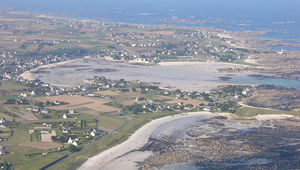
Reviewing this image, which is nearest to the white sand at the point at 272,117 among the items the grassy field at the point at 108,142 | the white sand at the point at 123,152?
the grassy field at the point at 108,142

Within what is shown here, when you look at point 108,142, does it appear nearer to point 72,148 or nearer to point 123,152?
point 123,152

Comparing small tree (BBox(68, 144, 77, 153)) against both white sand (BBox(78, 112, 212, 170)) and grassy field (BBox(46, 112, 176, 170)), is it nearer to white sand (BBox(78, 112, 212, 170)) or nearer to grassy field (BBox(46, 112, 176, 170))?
grassy field (BBox(46, 112, 176, 170))

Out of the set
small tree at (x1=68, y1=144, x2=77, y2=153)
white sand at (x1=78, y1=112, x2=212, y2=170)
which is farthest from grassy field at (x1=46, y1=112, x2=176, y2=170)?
small tree at (x1=68, y1=144, x2=77, y2=153)

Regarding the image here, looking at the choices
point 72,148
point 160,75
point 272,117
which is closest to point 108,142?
point 72,148

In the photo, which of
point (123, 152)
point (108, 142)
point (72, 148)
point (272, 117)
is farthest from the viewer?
point (272, 117)

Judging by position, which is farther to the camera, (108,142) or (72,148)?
(108,142)

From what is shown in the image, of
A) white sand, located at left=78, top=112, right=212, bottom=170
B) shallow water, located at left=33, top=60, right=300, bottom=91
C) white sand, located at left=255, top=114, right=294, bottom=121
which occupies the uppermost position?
shallow water, located at left=33, top=60, right=300, bottom=91

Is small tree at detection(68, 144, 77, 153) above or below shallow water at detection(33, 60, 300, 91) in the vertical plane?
below

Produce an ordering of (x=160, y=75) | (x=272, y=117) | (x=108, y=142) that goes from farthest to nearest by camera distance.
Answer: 1. (x=160, y=75)
2. (x=272, y=117)
3. (x=108, y=142)

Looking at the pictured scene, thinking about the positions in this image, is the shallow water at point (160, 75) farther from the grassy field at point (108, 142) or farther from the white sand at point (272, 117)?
the grassy field at point (108, 142)

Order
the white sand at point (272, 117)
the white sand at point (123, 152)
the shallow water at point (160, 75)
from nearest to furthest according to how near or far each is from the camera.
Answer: the white sand at point (123, 152), the white sand at point (272, 117), the shallow water at point (160, 75)

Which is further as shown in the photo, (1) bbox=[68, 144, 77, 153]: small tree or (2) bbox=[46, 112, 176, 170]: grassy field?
(1) bbox=[68, 144, 77, 153]: small tree
